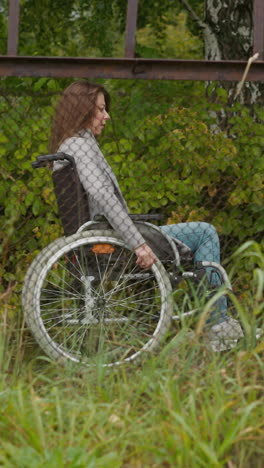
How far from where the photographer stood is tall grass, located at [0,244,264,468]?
9.46 feet

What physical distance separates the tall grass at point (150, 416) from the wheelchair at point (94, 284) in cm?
44

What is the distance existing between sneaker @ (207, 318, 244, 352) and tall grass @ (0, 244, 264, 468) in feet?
0.62

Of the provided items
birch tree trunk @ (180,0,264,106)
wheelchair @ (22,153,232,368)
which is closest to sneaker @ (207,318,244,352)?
wheelchair @ (22,153,232,368)

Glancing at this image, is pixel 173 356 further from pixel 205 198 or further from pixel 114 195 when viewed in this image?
pixel 205 198

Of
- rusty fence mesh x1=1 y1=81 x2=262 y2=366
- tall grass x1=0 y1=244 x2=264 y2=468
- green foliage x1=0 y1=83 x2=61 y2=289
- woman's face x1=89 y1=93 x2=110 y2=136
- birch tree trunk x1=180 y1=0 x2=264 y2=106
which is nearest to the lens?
tall grass x1=0 y1=244 x2=264 y2=468

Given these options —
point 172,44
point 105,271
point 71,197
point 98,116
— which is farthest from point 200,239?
point 172,44

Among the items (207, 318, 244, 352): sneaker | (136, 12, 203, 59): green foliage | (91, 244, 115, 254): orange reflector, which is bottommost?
(136, 12, 203, 59): green foliage

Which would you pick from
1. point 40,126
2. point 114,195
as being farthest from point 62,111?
point 40,126

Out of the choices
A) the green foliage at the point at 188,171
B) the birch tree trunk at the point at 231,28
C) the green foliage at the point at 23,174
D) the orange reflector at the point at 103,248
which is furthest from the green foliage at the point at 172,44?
the orange reflector at the point at 103,248

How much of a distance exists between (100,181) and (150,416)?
1319 millimetres

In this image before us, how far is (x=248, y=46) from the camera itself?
6324 mm

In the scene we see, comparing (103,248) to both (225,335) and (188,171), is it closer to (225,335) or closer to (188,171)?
(225,335)

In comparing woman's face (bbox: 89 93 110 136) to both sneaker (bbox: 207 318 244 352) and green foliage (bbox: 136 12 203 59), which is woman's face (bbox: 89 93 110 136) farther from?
green foliage (bbox: 136 12 203 59)

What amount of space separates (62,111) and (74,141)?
207 millimetres
